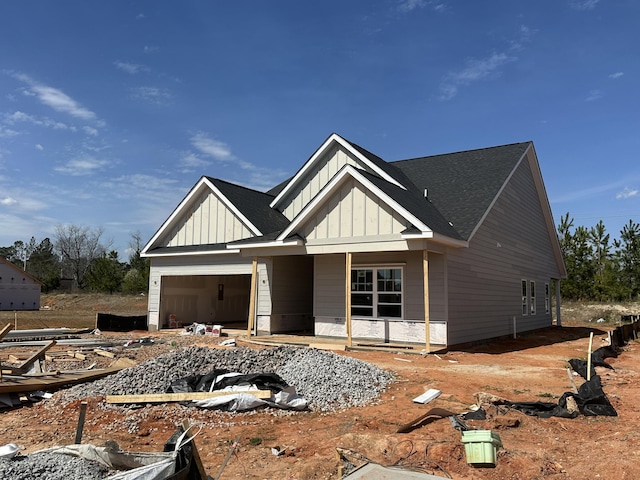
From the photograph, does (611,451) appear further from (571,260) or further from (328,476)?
(571,260)

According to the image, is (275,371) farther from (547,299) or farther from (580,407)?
(547,299)

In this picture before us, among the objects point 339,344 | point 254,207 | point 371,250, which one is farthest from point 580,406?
point 254,207

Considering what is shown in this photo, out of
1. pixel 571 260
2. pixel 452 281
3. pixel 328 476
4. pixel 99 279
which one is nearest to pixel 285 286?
pixel 452 281

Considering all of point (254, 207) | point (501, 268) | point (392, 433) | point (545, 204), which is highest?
point (545, 204)

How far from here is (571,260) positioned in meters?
33.7

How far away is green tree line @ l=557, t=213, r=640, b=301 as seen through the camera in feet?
107

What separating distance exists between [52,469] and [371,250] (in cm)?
1085

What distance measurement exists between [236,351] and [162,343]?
6.18m

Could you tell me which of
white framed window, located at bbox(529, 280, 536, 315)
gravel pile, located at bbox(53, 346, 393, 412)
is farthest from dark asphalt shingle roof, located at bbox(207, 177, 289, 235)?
→ white framed window, located at bbox(529, 280, 536, 315)

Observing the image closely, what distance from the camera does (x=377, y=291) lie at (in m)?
15.8

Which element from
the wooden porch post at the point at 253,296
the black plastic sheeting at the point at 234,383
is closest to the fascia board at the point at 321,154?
the wooden porch post at the point at 253,296

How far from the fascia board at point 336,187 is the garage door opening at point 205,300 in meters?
7.82

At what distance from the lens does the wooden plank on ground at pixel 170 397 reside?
25.9 feet

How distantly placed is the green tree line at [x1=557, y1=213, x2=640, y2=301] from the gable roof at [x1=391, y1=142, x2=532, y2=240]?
55.1 ft
